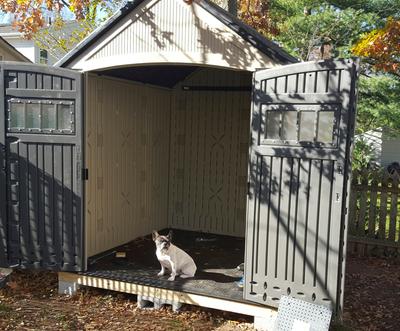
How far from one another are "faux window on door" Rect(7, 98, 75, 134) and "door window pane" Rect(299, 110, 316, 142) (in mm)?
2619

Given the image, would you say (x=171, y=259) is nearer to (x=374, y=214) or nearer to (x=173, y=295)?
(x=173, y=295)

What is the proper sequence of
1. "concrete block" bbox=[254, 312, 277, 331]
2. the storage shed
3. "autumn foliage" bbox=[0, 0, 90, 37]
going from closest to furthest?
the storage shed
"concrete block" bbox=[254, 312, 277, 331]
"autumn foliage" bbox=[0, 0, 90, 37]

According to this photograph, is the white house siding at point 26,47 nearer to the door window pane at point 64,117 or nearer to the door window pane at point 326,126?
the door window pane at point 64,117

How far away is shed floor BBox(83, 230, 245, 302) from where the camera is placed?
16.8ft

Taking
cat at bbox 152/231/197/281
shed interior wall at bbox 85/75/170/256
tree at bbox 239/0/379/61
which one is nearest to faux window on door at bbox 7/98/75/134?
shed interior wall at bbox 85/75/170/256

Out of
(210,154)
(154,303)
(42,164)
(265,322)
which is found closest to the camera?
(265,322)

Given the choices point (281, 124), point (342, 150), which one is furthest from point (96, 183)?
point (342, 150)

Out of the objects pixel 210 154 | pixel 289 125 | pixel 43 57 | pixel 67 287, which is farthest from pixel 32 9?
pixel 289 125

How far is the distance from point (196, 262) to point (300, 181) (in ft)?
7.50

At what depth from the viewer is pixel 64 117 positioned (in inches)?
207

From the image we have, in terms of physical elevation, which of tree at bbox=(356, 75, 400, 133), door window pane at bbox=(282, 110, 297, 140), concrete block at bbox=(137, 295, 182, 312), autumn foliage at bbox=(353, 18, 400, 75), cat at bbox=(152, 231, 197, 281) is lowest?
A: concrete block at bbox=(137, 295, 182, 312)

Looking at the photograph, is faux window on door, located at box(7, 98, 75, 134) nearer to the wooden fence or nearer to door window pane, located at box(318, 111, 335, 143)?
door window pane, located at box(318, 111, 335, 143)

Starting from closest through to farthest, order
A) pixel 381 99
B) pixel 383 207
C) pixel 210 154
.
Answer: pixel 383 207 → pixel 210 154 → pixel 381 99

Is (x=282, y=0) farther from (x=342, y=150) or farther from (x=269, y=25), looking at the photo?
(x=342, y=150)
